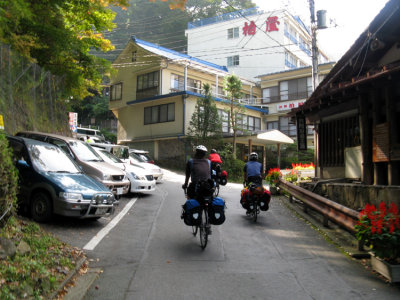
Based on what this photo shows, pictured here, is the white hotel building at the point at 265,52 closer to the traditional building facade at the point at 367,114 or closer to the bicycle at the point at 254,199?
the traditional building facade at the point at 367,114

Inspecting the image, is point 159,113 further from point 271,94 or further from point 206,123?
point 271,94

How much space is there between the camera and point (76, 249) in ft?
20.5

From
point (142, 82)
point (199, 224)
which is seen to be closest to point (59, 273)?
point (199, 224)

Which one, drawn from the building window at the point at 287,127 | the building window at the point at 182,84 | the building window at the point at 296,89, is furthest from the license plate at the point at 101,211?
the building window at the point at 287,127

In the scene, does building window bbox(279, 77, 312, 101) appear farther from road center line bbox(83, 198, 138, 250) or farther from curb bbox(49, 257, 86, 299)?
curb bbox(49, 257, 86, 299)

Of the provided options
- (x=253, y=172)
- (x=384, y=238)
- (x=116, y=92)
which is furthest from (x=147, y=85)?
(x=384, y=238)

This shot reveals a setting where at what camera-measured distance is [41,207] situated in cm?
764

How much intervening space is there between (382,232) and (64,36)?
Answer: 1274 centimetres

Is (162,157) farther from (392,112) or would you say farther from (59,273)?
(59,273)

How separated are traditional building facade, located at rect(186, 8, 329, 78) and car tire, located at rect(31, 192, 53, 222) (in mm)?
36001

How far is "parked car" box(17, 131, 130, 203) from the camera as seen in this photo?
1059cm

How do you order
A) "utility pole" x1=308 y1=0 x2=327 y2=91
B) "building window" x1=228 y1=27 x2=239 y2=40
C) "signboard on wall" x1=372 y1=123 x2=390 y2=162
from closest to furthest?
"signboard on wall" x1=372 y1=123 x2=390 y2=162 < "utility pole" x1=308 y1=0 x2=327 y2=91 < "building window" x1=228 y1=27 x2=239 y2=40

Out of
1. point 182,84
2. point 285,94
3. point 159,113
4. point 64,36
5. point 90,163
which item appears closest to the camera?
point 90,163

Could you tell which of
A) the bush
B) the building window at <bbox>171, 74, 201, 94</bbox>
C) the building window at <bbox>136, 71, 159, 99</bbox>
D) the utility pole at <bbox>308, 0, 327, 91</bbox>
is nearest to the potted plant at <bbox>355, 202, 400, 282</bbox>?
the bush
